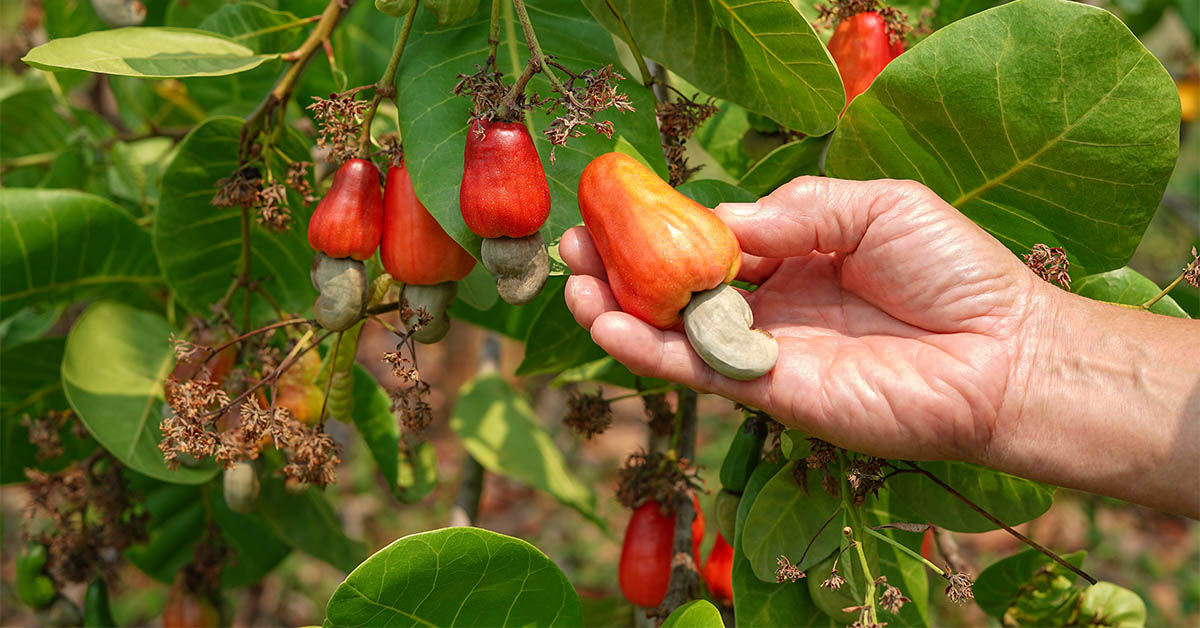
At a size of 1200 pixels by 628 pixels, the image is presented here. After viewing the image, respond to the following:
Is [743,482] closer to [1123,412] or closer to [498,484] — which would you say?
[1123,412]

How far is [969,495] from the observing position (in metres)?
1.35

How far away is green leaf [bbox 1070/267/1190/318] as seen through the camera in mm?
1337

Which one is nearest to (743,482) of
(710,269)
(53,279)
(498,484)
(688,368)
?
(688,368)

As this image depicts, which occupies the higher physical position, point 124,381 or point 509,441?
point 124,381

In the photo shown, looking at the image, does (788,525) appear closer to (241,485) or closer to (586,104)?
(586,104)

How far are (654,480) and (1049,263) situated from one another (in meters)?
0.72

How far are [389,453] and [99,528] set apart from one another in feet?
1.78

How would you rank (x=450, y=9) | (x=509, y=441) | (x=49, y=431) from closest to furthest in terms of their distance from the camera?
1. (x=450, y=9)
2. (x=49, y=431)
3. (x=509, y=441)

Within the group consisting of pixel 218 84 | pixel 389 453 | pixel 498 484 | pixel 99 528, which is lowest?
pixel 498 484

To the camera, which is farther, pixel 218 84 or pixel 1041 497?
pixel 218 84

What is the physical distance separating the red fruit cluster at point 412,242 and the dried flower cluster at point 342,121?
0.07m

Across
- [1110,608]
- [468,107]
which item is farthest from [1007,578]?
[468,107]

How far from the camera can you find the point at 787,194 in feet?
3.95

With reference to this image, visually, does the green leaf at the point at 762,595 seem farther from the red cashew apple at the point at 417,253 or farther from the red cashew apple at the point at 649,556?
the red cashew apple at the point at 417,253
